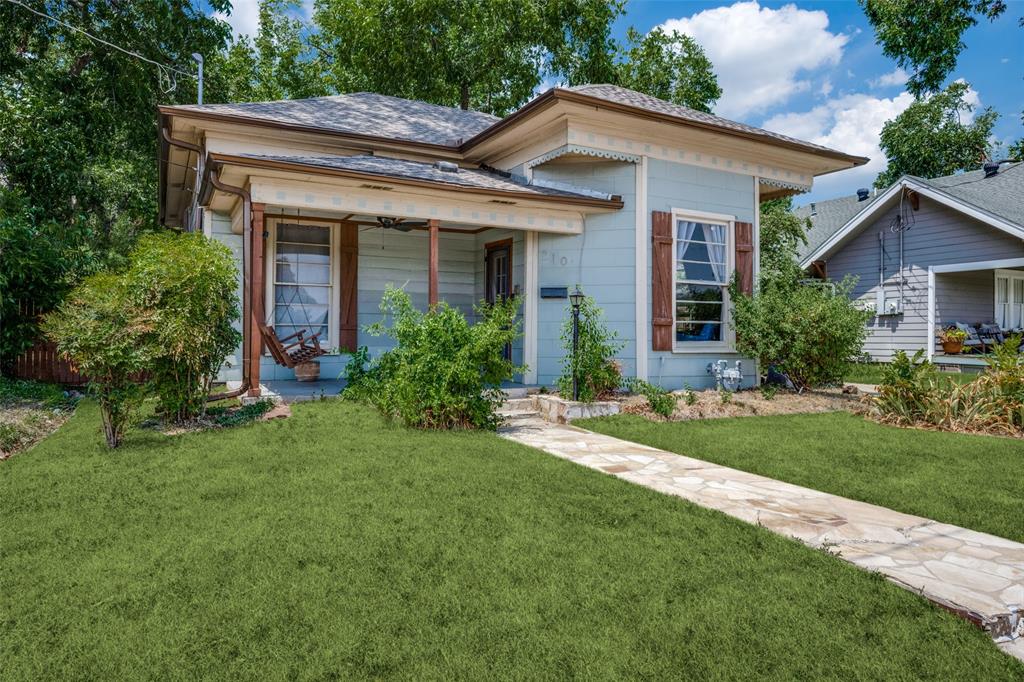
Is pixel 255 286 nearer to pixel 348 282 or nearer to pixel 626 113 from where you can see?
pixel 348 282

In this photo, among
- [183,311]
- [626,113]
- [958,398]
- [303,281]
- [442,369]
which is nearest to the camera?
[183,311]

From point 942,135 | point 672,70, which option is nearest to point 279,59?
point 672,70

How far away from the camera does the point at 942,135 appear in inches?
995

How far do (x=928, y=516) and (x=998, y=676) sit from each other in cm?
178

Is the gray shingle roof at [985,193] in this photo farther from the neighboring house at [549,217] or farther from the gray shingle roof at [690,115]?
the gray shingle roof at [690,115]

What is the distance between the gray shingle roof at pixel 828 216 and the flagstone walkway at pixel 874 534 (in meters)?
15.6

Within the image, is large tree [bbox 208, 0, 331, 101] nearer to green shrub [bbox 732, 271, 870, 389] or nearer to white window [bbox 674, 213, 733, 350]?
white window [bbox 674, 213, 733, 350]

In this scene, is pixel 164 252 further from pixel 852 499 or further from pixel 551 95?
pixel 852 499

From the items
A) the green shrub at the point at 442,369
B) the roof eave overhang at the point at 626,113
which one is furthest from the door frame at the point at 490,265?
the green shrub at the point at 442,369

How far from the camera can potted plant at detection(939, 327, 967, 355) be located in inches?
532

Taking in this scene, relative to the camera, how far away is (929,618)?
233cm

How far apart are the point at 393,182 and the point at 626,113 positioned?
3124mm

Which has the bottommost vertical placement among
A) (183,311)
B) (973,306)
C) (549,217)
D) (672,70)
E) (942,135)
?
(183,311)

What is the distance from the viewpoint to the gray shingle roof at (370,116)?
9.45 meters
